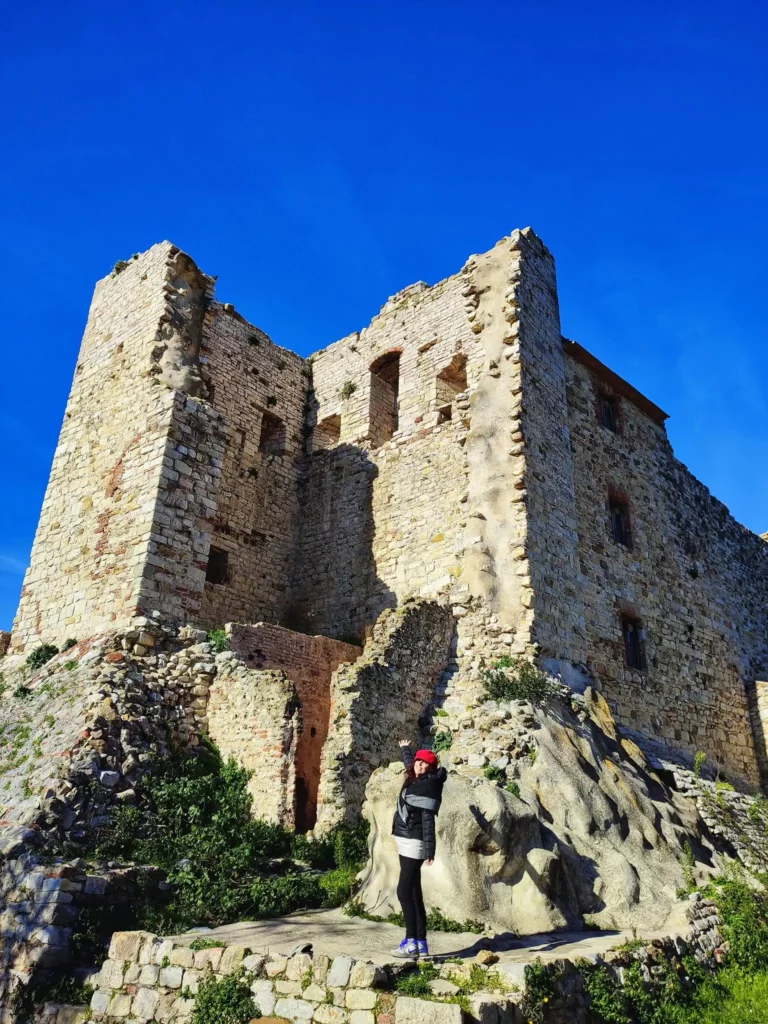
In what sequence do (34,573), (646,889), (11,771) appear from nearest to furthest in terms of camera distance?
(646,889), (11,771), (34,573)

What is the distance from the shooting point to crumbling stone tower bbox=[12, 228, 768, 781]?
1284 centimetres

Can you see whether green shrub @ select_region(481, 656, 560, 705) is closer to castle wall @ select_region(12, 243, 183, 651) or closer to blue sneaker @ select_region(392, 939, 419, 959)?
castle wall @ select_region(12, 243, 183, 651)

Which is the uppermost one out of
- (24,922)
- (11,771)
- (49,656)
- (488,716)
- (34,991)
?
(49,656)

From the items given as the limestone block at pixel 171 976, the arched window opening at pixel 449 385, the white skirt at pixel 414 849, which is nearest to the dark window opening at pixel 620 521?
the arched window opening at pixel 449 385

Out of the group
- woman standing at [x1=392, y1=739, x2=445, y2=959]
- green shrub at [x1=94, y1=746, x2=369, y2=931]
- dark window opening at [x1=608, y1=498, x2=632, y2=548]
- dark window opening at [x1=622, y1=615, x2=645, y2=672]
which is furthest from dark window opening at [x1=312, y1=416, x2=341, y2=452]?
woman standing at [x1=392, y1=739, x2=445, y2=959]

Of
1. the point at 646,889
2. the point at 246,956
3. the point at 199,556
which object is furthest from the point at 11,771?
the point at 646,889

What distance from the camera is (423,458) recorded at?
15461 mm

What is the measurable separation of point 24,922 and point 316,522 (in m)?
10.4

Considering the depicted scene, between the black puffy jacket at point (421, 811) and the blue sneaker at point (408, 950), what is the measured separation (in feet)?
2.00

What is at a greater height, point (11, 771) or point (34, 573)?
point (34, 573)

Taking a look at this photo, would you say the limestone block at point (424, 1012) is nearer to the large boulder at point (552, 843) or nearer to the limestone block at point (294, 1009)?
the limestone block at point (294, 1009)

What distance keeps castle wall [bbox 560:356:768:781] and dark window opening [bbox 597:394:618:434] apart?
0.15 m

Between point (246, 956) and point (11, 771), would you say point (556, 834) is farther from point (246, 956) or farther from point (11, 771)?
point (11, 771)

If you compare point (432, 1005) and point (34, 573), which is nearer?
point (432, 1005)
